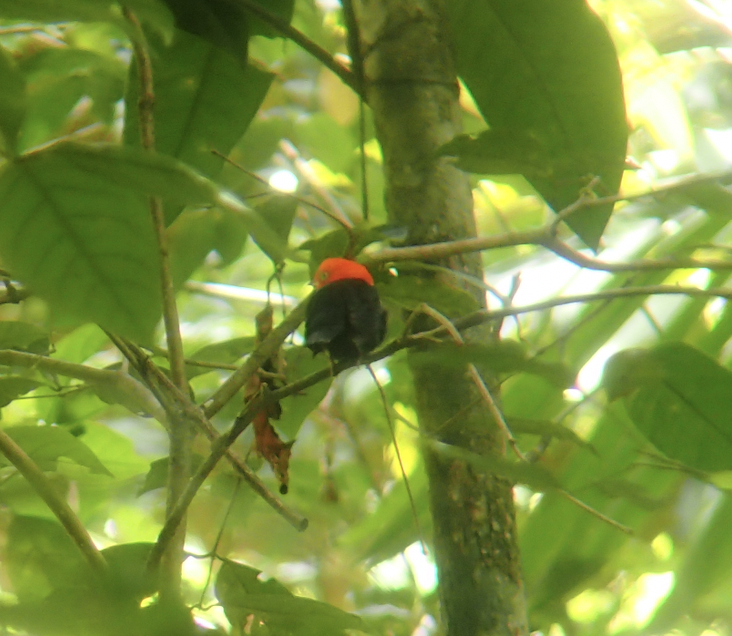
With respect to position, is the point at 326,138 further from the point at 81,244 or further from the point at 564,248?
the point at 81,244

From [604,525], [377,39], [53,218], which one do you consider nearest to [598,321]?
[604,525]

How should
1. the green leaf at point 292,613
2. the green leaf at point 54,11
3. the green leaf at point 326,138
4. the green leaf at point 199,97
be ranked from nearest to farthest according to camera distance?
the green leaf at point 54,11 < the green leaf at point 292,613 < the green leaf at point 199,97 < the green leaf at point 326,138

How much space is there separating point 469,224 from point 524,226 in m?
1.05

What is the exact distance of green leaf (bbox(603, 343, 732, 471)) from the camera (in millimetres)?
537

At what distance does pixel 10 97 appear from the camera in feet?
1.11

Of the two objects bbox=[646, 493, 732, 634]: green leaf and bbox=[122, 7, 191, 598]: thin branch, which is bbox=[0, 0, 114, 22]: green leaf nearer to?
bbox=[122, 7, 191, 598]: thin branch

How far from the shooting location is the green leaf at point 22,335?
2.04ft

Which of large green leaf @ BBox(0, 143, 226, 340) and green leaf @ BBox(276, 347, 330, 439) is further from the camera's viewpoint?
green leaf @ BBox(276, 347, 330, 439)

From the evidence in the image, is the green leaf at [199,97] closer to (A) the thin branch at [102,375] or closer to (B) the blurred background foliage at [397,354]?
(B) the blurred background foliage at [397,354]

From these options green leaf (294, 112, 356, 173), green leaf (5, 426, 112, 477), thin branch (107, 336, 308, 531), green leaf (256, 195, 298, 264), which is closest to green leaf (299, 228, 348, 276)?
green leaf (256, 195, 298, 264)

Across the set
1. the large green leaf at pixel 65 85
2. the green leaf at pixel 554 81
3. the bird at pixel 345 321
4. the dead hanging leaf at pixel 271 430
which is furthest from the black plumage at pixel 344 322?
the large green leaf at pixel 65 85

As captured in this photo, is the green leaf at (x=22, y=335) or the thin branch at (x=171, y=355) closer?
the thin branch at (x=171, y=355)

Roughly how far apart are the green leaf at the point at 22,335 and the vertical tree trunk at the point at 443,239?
1.00ft

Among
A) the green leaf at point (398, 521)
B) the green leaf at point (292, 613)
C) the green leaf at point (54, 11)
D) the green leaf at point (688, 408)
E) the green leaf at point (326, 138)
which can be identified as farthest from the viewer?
the green leaf at point (326, 138)
